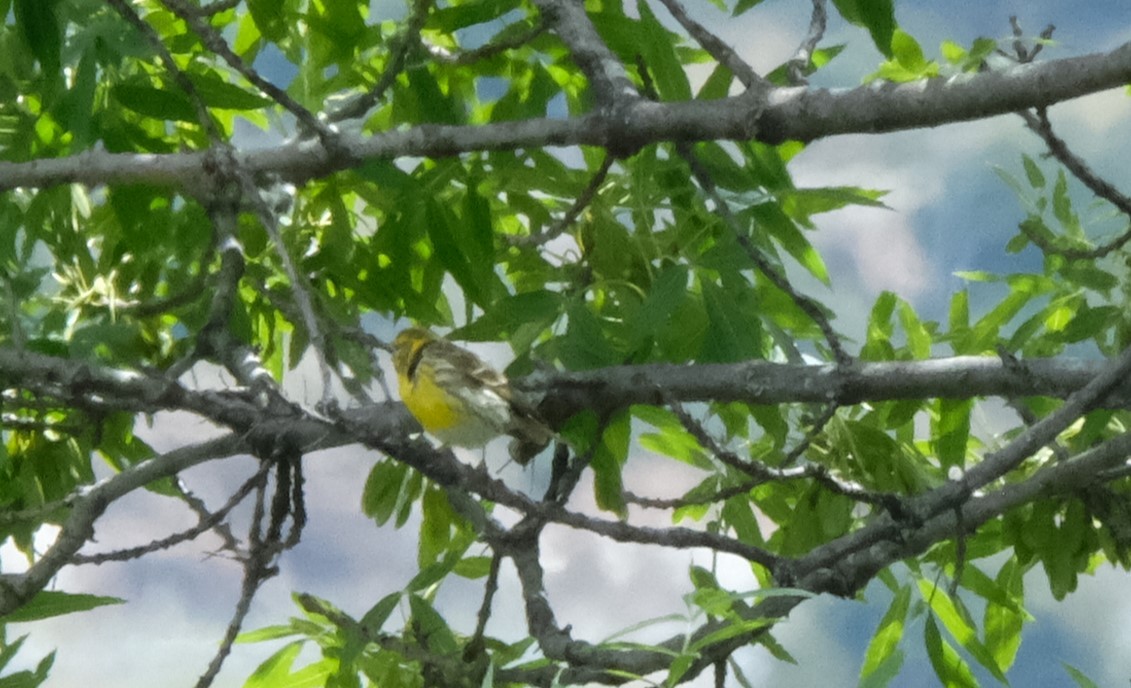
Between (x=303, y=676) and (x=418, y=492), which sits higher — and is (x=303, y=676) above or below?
below

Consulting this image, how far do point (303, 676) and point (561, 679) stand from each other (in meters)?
0.71

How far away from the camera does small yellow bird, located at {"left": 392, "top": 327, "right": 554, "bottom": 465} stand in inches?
61.0

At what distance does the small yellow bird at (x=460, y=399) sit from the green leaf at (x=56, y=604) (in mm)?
521

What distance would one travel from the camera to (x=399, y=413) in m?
1.71

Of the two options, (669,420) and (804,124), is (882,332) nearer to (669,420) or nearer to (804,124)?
(669,420)

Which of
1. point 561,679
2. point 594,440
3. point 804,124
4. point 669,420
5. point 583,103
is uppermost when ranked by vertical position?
point 583,103

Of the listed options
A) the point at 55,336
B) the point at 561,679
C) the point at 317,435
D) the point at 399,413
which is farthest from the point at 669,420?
the point at 55,336

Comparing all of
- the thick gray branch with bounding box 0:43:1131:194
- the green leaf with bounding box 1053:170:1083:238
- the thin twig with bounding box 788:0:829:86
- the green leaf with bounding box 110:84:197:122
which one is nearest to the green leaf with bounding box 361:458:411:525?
the thick gray branch with bounding box 0:43:1131:194

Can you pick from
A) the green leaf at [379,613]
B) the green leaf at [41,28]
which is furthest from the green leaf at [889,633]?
the green leaf at [41,28]

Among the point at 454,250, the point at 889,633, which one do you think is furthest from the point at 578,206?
the point at 889,633

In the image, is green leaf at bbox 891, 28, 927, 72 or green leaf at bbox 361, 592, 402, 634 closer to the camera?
green leaf at bbox 361, 592, 402, 634

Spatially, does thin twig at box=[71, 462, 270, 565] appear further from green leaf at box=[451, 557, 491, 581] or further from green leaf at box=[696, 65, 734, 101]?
green leaf at box=[696, 65, 734, 101]

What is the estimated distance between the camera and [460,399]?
1.60 meters

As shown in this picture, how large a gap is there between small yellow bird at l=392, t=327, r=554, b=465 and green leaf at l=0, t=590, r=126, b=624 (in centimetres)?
52
